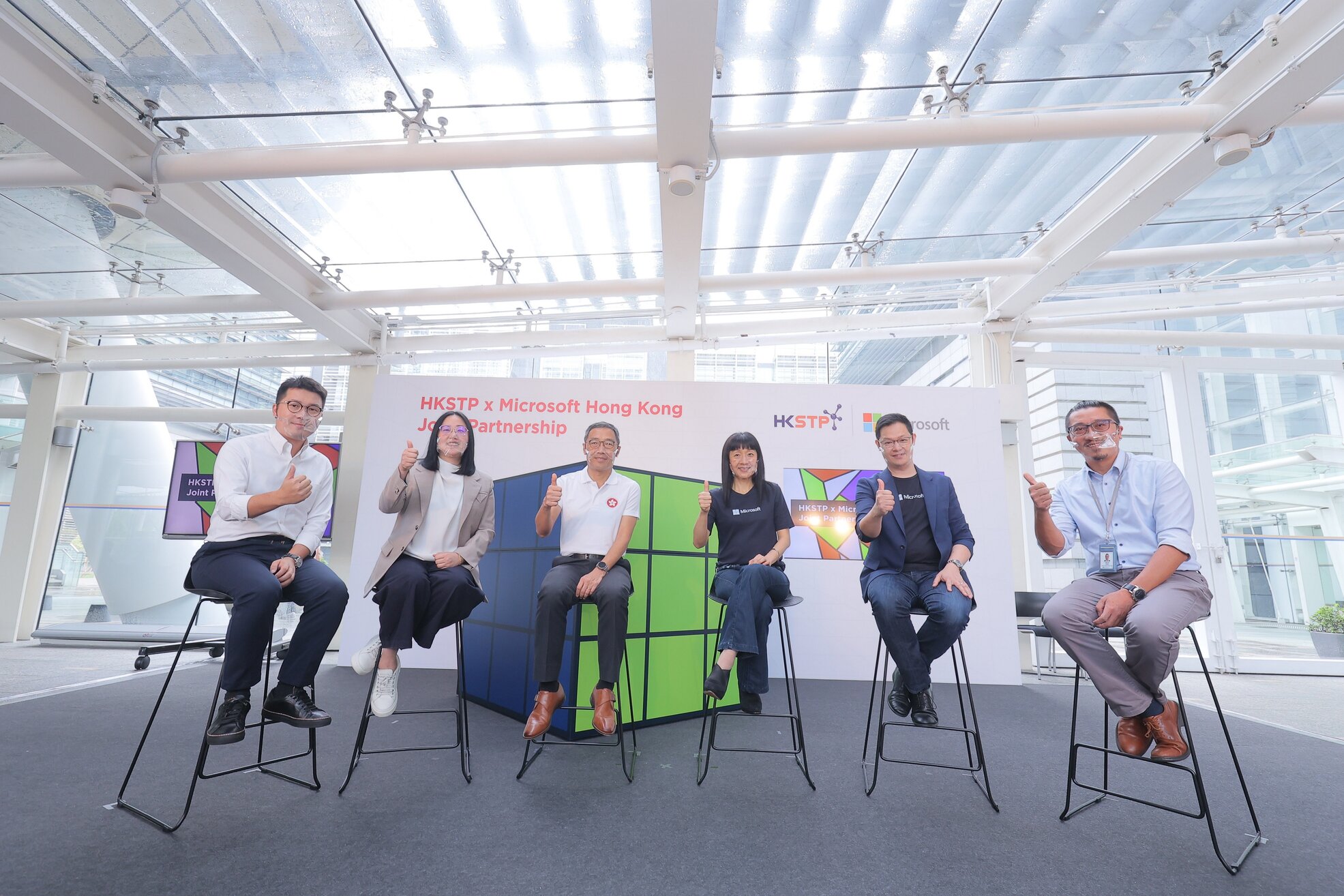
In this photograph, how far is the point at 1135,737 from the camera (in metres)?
2.39

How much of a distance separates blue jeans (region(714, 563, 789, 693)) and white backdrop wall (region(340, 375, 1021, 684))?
2858mm

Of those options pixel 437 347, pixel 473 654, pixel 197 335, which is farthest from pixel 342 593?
pixel 197 335

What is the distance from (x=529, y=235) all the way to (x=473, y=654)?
11.3ft

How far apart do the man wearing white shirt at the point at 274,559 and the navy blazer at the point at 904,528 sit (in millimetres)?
2383

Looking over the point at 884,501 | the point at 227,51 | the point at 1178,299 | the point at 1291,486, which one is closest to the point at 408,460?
the point at 884,501

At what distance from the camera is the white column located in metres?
7.43

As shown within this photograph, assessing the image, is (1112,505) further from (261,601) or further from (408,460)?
(261,601)

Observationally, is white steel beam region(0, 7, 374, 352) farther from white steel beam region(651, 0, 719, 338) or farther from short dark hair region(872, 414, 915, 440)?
short dark hair region(872, 414, 915, 440)

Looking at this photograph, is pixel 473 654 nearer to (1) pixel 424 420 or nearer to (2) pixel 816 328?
(1) pixel 424 420

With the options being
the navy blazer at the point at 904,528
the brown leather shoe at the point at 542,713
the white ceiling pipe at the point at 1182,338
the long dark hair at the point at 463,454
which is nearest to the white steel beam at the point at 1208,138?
the white ceiling pipe at the point at 1182,338

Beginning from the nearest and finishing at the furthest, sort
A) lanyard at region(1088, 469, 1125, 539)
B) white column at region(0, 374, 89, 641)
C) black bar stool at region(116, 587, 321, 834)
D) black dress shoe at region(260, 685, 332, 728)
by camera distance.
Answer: black bar stool at region(116, 587, 321, 834) → black dress shoe at region(260, 685, 332, 728) → lanyard at region(1088, 469, 1125, 539) → white column at region(0, 374, 89, 641)

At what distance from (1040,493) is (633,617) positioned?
2.23m

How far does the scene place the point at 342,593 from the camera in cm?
268

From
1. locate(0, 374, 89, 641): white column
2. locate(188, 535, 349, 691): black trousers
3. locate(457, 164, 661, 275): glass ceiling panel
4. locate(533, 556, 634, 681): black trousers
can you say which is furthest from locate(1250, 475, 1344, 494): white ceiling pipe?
locate(0, 374, 89, 641): white column
